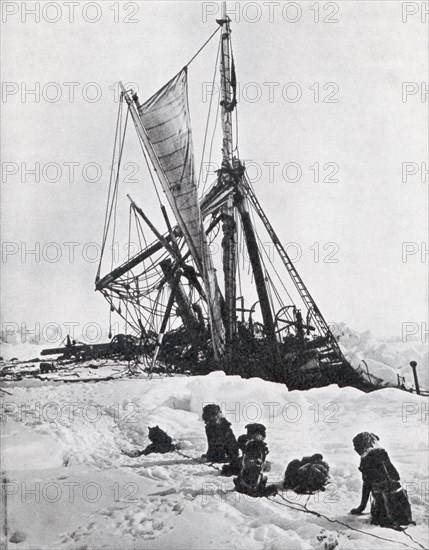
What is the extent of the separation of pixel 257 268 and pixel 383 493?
7054mm

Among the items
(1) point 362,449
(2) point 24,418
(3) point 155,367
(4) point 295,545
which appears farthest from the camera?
(3) point 155,367

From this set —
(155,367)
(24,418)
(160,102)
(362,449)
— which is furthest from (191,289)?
(362,449)

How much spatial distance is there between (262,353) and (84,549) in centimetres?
644

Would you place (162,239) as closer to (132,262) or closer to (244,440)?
(132,262)

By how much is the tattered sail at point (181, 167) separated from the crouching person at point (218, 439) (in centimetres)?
472

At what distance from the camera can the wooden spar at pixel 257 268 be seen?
983 centimetres

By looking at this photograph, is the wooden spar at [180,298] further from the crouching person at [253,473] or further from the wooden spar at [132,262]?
the crouching person at [253,473]

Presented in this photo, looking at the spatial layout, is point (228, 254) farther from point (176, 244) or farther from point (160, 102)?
point (160, 102)

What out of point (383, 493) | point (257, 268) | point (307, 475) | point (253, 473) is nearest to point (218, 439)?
point (253, 473)

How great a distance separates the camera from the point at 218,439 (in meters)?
4.56

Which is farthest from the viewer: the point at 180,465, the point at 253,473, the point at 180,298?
the point at 180,298

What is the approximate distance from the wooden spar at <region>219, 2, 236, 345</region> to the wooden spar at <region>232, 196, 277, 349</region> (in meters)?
0.31

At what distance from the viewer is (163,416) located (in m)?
5.67

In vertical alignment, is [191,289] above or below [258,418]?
above
